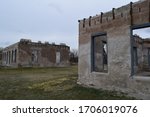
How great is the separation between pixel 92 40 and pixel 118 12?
245cm

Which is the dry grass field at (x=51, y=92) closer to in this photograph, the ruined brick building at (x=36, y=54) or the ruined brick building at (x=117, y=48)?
the ruined brick building at (x=117, y=48)

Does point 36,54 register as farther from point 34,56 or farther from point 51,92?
point 51,92

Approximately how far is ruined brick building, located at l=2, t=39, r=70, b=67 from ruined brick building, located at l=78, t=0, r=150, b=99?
20120 mm

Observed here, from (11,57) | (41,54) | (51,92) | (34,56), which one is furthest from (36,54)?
(51,92)

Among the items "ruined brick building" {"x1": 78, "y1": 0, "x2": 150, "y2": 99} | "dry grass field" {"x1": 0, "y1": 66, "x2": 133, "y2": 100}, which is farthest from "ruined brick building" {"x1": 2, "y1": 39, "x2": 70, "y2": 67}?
"ruined brick building" {"x1": 78, "y1": 0, "x2": 150, "y2": 99}

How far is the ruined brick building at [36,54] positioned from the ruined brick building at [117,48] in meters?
20.1

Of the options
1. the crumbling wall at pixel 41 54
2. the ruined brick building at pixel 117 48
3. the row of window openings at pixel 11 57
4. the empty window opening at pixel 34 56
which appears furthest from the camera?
the row of window openings at pixel 11 57

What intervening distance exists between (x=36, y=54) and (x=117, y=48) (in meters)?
24.3

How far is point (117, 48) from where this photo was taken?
937cm

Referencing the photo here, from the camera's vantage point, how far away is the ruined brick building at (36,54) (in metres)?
30.7

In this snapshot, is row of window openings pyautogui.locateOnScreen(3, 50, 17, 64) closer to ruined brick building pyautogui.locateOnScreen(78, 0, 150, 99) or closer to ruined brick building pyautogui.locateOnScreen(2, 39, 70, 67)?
ruined brick building pyautogui.locateOnScreen(2, 39, 70, 67)

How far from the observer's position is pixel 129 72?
8648 mm

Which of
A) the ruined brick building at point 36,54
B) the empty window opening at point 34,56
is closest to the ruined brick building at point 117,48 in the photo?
the ruined brick building at point 36,54

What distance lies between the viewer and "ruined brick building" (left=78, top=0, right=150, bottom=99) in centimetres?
833
